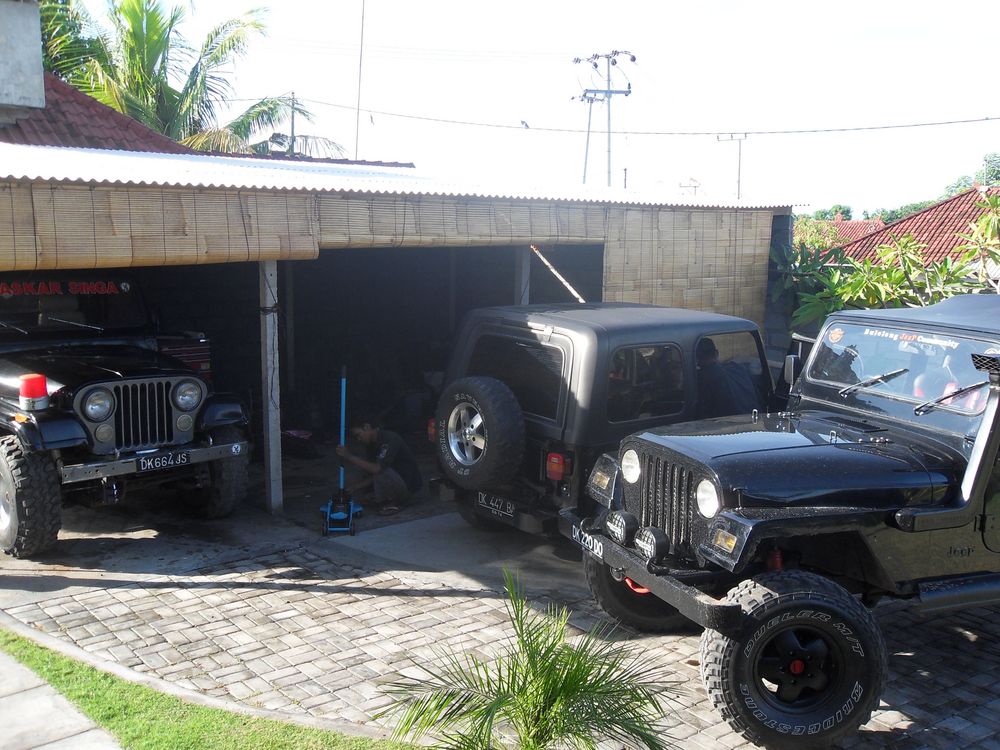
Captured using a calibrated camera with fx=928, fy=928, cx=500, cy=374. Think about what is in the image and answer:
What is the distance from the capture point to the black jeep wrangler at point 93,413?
6.64 metres

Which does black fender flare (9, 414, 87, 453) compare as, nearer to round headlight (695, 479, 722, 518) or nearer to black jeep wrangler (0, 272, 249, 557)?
black jeep wrangler (0, 272, 249, 557)

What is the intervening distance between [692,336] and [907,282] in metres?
5.69

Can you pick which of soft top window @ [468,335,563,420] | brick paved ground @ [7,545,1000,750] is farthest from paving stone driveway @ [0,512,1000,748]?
soft top window @ [468,335,563,420]

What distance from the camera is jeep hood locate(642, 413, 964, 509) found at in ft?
14.6

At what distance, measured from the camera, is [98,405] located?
692cm

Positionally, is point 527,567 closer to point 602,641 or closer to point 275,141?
point 602,641

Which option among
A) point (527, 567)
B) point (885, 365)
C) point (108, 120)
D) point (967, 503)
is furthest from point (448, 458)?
point (108, 120)

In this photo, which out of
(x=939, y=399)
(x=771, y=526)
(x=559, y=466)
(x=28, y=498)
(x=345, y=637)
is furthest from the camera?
(x=28, y=498)

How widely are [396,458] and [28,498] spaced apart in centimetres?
311

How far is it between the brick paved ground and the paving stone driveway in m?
0.01

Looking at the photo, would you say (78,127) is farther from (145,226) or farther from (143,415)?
(143,415)

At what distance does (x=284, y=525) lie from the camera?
25.8ft

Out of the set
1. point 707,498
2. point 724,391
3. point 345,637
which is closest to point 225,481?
point 345,637

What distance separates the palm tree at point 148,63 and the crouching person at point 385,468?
13.5 m
